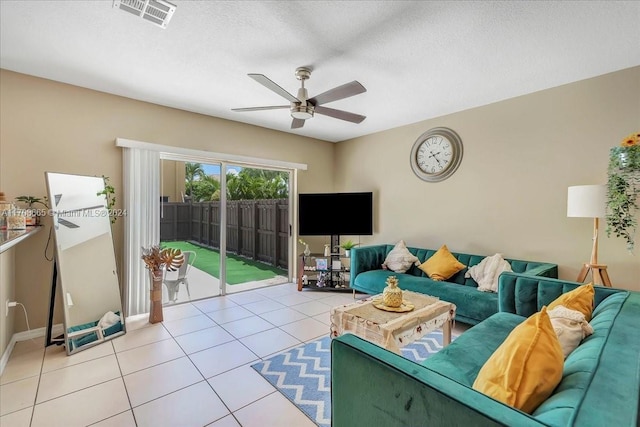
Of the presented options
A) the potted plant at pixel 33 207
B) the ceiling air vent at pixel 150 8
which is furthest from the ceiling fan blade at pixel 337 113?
the potted plant at pixel 33 207

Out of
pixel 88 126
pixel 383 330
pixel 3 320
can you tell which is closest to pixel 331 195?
pixel 383 330

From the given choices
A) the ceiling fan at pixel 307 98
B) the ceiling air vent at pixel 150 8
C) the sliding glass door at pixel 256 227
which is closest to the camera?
the ceiling air vent at pixel 150 8

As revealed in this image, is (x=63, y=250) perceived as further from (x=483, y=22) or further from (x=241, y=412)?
(x=483, y=22)

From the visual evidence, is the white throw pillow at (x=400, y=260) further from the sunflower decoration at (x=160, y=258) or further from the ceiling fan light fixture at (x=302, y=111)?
the sunflower decoration at (x=160, y=258)

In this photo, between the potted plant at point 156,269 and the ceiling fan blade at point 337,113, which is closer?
the ceiling fan blade at point 337,113

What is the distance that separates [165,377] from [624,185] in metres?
4.09

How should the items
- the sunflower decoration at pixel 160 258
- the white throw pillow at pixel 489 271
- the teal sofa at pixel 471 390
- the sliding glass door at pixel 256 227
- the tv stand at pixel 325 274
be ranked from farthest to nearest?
the tv stand at pixel 325 274 < the sliding glass door at pixel 256 227 < the sunflower decoration at pixel 160 258 < the white throw pillow at pixel 489 271 < the teal sofa at pixel 471 390

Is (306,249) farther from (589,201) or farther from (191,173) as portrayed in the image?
(589,201)

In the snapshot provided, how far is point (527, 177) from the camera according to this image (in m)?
3.33

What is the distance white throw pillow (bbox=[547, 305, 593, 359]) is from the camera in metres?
1.35

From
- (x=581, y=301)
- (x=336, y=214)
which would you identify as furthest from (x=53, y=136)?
(x=581, y=301)

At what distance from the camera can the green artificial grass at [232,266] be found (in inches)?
165

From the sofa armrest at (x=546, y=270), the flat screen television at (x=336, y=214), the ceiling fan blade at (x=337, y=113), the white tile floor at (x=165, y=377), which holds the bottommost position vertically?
the white tile floor at (x=165, y=377)

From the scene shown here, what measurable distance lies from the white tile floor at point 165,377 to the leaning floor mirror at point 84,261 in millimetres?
196
